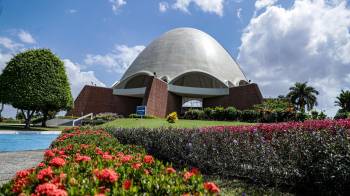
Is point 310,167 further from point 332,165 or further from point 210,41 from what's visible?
point 210,41

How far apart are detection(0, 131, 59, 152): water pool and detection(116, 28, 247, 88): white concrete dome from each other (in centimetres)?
2283

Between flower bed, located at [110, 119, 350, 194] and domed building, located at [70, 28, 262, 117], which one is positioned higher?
domed building, located at [70, 28, 262, 117]

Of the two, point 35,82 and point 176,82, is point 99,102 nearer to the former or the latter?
point 176,82

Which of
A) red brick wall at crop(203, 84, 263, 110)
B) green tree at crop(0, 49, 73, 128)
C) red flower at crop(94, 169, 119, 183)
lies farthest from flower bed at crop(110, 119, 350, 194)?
red brick wall at crop(203, 84, 263, 110)

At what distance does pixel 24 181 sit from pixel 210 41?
55080 mm

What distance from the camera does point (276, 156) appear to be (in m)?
4.95

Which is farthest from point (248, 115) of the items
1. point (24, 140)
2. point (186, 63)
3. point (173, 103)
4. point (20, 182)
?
point (186, 63)

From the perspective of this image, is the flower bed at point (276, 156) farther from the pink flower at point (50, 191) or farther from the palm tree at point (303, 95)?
the palm tree at point (303, 95)

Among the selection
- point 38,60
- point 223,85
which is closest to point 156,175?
point 38,60

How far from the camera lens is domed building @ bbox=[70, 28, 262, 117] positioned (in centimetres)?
3672

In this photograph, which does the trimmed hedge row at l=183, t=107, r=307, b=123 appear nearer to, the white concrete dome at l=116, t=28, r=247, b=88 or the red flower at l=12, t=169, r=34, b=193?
the white concrete dome at l=116, t=28, r=247, b=88

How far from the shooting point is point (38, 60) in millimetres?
28344

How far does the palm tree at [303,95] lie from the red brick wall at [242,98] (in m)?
20.3

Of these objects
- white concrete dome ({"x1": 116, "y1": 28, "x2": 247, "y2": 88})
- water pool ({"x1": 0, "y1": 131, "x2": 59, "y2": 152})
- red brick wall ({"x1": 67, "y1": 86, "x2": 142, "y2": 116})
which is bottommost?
water pool ({"x1": 0, "y1": 131, "x2": 59, "y2": 152})
